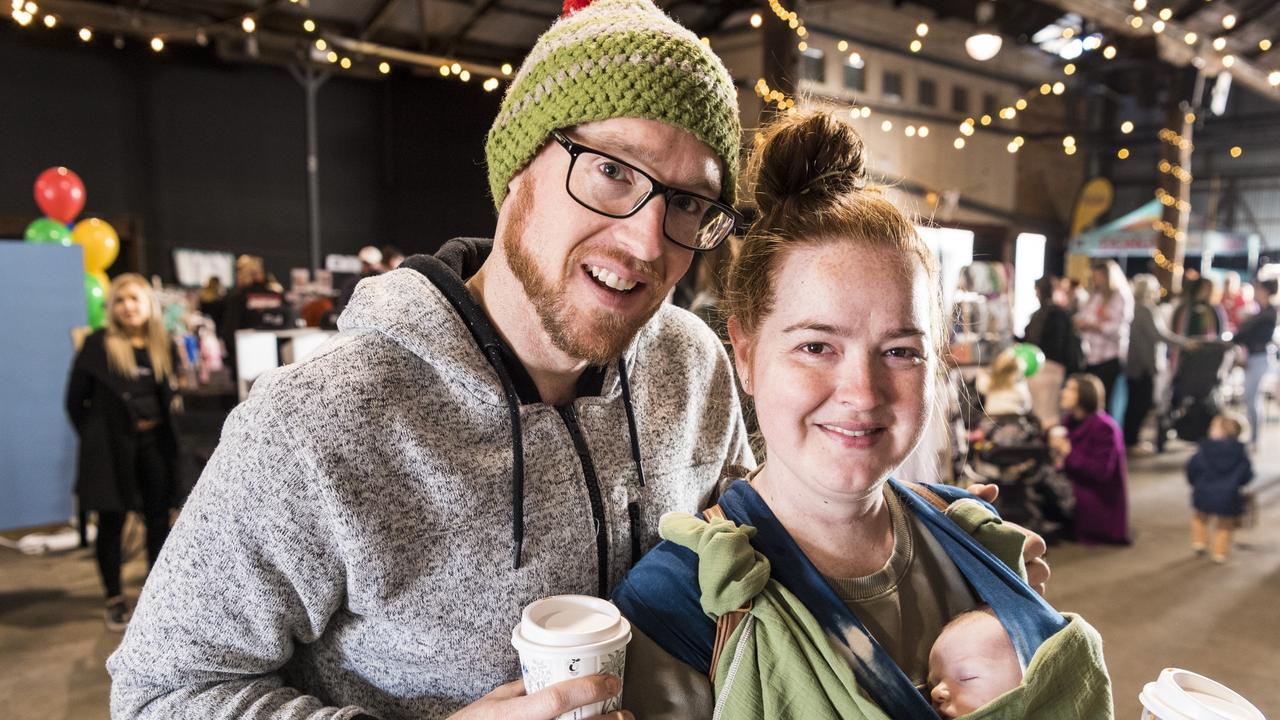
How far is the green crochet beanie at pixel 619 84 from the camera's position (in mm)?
1109

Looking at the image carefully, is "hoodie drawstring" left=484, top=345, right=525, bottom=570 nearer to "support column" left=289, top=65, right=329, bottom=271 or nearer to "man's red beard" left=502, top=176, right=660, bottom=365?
"man's red beard" left=502, top=176, right=660, bottom=365

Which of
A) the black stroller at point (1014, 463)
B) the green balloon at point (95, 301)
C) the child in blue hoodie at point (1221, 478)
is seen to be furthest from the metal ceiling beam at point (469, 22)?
the child in blue hoodie at point (1221, 478)

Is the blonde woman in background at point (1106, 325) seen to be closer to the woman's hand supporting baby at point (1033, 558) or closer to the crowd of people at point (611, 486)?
the woman's hand supporting baby at point (1033, 558)

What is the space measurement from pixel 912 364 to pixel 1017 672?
421mm

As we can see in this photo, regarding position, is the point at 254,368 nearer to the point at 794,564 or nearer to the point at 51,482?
the point at 51,482

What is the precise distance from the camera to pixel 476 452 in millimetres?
1131

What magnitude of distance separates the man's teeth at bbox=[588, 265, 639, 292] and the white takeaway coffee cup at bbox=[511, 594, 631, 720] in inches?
17.5

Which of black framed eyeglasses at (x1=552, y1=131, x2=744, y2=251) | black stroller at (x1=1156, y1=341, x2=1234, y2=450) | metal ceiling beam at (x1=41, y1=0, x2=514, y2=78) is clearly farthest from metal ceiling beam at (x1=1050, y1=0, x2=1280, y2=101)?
black framed eyeglasses at (x1=552, y1=131, x2=744, y2=251)

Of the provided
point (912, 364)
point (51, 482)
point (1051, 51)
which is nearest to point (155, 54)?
point (51, 482)

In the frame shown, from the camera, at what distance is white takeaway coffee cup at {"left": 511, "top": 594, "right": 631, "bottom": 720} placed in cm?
89

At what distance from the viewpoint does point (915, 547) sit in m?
1.20

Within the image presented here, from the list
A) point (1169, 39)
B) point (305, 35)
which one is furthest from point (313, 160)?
point (1169, 39)

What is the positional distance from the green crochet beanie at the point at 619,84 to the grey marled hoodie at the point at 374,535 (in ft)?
0.96

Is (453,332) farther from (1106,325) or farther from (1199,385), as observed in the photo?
(1199,385)
